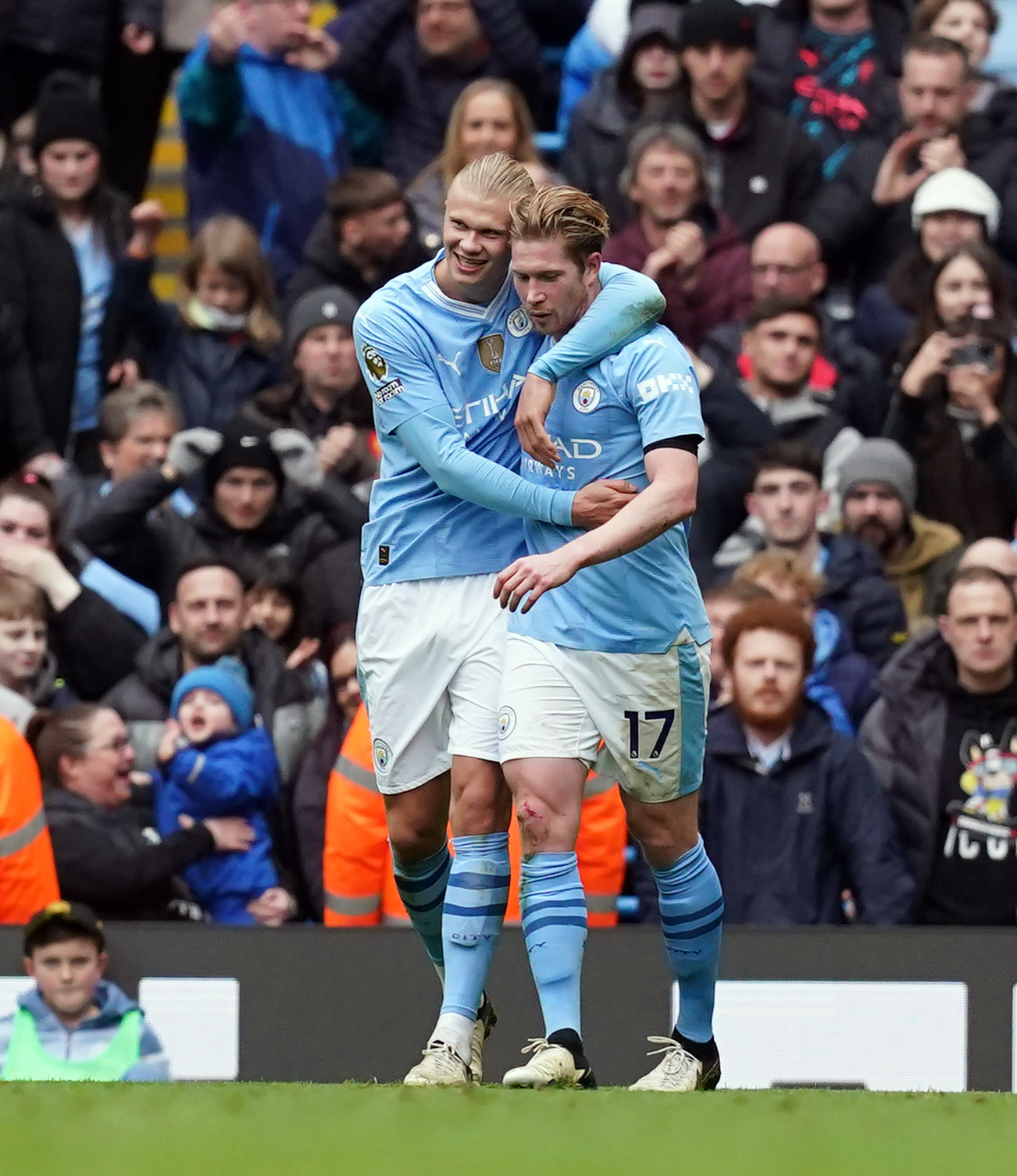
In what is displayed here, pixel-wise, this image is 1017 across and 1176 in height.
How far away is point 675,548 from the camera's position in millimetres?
6055

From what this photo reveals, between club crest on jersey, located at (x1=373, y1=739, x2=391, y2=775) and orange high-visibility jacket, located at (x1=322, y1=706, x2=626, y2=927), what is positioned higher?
club crest on jersey, located at (x1=373, y1=739, x2=391, y2=775)

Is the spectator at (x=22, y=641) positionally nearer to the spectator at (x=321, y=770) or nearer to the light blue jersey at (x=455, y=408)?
the spectator at (x=321, y=770)

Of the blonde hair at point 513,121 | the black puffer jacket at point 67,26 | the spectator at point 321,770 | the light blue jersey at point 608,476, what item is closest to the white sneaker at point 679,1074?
the light blue jersey at point 608,476

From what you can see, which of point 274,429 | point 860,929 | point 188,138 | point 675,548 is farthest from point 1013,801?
point 188,138

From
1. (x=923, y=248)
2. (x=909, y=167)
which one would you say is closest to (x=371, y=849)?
(x=923, y=248)

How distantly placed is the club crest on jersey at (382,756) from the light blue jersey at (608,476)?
1.78 feet

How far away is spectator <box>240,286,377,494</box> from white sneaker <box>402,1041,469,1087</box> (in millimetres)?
4591

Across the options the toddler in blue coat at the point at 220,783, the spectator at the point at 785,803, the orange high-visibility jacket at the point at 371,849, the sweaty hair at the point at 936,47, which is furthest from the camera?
the sweaty hair at the point at 936,47

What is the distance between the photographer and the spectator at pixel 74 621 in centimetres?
925

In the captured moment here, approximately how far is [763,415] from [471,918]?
4.37 metres

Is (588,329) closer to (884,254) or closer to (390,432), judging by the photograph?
(390,432)

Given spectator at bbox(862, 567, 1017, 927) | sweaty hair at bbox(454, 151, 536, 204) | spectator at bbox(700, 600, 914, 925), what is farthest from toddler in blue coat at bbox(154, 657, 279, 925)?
sweaty hair at bbox(454, 151, 536, 204)

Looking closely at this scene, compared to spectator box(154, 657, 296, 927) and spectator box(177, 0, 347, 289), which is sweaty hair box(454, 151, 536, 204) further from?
spectator box(177, 0, 347, 289)

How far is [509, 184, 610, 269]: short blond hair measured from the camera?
575 centimetres
